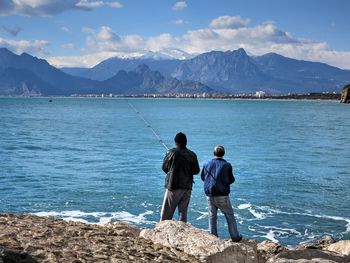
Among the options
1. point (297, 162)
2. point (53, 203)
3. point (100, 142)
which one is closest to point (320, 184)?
point (297, 162)

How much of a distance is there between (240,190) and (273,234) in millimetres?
8377

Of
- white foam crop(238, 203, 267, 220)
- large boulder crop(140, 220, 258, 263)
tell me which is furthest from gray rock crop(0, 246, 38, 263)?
white foam crop(238, 203, 267, 220)

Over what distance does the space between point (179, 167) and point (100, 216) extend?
1199cm

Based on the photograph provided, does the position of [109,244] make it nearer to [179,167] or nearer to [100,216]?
[179,167]

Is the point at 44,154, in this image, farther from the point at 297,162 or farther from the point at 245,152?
the point at 297,162

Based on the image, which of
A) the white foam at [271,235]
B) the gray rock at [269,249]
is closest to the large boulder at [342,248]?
the gray rock at [269,249]

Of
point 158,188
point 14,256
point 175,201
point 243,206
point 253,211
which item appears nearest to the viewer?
point 14,256

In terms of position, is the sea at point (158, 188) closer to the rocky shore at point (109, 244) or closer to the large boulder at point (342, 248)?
the large boulder at point (342, 248)

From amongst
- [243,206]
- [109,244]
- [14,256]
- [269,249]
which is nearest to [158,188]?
[243,206]

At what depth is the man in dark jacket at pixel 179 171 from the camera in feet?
37.8

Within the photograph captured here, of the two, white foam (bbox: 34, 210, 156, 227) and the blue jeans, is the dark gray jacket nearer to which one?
the blue jeans

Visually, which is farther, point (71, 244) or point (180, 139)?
point (180, 139)

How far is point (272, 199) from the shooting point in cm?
2700

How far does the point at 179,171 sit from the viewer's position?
11.6 meters
